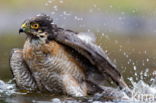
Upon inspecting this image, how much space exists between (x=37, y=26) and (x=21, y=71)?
1.05 metres

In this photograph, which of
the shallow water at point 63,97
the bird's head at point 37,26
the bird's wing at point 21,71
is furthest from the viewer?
the bird's wing at point 21,71

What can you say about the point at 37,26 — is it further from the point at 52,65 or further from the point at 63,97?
the point at 63,97

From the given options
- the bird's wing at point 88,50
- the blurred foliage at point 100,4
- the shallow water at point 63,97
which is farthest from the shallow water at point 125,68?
the blurred foliage at point 100,4

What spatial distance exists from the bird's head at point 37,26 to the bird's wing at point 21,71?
65 cm

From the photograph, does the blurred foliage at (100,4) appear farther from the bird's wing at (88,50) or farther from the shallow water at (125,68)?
the bird's wing at (88,50)

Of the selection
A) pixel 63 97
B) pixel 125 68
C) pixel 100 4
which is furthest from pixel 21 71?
pixel 100 4

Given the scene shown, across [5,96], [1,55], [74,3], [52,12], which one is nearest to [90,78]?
[5,96]

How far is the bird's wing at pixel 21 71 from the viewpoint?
532 inches

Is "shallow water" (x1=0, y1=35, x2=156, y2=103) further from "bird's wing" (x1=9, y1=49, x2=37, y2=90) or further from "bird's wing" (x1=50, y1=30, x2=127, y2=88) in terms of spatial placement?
"bird's wing" (x1=50, y1=30, x2=127, y2=88)

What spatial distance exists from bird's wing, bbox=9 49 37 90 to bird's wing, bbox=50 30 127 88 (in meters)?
0.86

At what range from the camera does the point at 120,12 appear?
31625 millimetres

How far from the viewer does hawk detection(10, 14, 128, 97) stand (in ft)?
42.6

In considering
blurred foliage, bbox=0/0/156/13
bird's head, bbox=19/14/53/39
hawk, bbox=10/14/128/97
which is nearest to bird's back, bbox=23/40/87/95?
hawk, bbox=10/14/128/97

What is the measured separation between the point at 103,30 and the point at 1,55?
381 inches
